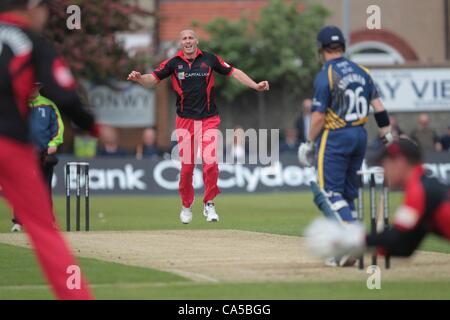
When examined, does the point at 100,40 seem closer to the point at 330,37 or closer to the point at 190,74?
the point at 190,74

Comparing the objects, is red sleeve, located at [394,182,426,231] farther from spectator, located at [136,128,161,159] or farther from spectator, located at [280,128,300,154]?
spectator, located at [280,128,300,154]

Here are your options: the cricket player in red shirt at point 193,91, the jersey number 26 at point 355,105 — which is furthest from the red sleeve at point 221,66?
the jersey number 26 at point 355,105

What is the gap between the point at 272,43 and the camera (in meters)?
39.2

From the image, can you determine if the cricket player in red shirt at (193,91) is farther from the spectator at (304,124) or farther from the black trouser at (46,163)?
the spectator at (304,124)

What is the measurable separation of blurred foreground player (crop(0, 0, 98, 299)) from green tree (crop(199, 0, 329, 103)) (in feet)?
98.5

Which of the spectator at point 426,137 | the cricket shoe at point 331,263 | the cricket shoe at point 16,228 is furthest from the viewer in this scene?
the spectator at point 426,137

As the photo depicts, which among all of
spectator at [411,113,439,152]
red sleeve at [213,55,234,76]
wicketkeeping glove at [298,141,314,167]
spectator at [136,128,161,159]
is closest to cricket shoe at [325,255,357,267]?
wicketkeeping glove at [298,141,314,167]

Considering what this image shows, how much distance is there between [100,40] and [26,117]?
28839mm

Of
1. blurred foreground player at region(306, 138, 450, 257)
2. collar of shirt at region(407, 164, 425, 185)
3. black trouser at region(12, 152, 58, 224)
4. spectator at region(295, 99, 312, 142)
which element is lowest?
blurred foreground player at region(306, 138, 450, 257)

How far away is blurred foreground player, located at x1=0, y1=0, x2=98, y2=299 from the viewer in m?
8.22

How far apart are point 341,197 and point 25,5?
5040mm

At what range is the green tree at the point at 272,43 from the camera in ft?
128

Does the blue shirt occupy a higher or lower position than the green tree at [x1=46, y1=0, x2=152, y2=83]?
lower

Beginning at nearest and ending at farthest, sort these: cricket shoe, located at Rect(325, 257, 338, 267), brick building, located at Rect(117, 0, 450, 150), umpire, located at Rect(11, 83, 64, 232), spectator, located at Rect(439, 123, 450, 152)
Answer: cricket shoe, located at Rect(325, 257, 338, 267) → umpire, located at Rect(11, 83, 64, 232) → spectator, located at Rect(439, 123, 450, 152) → brick building, located at Rect(117, 0, 450, 150)
